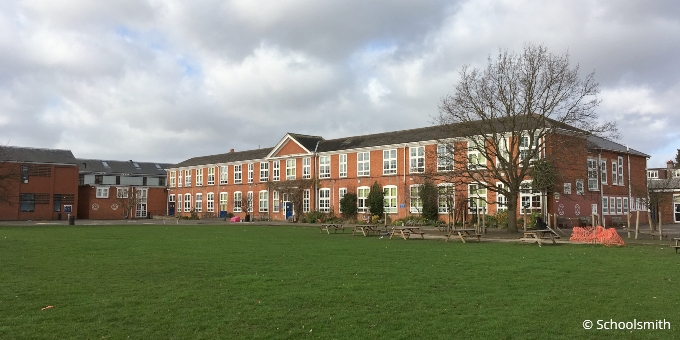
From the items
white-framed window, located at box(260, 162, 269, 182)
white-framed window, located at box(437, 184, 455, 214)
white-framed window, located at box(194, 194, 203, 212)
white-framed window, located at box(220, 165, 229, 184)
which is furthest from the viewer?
white-framed window, located at box(194, 194, 203, 212)

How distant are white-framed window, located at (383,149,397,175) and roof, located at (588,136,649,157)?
1507 cm

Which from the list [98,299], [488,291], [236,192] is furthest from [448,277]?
[236,192]

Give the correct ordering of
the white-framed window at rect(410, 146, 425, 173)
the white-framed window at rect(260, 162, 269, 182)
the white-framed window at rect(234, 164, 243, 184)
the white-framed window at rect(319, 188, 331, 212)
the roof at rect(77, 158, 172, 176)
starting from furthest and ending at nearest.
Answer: the roof at rect(77, 158, 172, 176)
the white-framed window at rect(234, 164, 243, 184)
the white-framed window at rect(260, 162, 269, 182)
the white-framed window at rect(319, 188, 331, 212)
the white-framed window at rect(410, 146, 425, 173)

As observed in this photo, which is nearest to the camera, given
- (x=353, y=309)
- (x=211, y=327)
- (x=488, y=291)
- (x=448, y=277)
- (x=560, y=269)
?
(x=211, y=327)

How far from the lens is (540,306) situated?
8.70 meters

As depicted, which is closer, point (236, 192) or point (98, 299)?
point (98, 299)

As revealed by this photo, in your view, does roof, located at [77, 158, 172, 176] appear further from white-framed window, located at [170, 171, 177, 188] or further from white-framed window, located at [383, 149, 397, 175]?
white-framed window, located at [383, 149, 397, 175]

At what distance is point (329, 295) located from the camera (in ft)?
31.3

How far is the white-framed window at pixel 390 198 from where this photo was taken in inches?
1737

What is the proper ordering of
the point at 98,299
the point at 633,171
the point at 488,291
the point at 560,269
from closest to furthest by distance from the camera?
1. the point at 98,299
2. the point at 488,291
3. the point at 560,269
4. the point at 633,171

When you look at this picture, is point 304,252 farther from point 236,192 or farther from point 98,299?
point 236,192

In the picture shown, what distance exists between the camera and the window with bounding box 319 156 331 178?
5072 centimetres

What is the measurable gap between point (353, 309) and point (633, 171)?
4115 cm

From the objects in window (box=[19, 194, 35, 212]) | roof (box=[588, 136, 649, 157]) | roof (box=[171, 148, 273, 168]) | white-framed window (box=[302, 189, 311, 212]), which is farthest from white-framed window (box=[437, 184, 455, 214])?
window (box=[19, 194, 35, 212])
